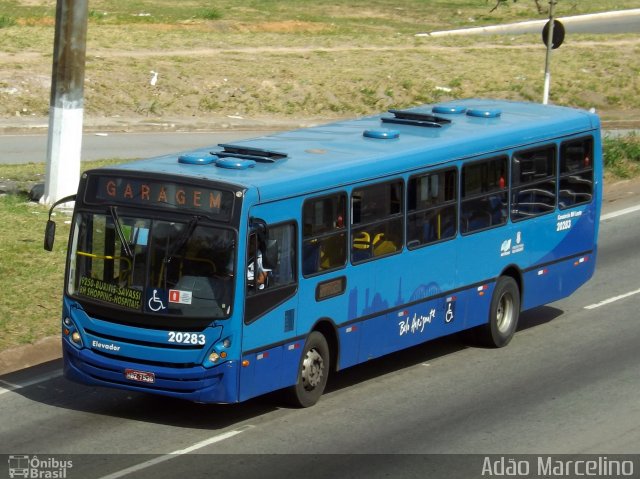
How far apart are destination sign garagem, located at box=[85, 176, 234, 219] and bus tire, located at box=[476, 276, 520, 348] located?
15.6 feet

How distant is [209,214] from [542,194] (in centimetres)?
574

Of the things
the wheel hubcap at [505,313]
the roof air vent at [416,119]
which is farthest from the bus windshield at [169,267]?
the wheel hubcap at [505,313]

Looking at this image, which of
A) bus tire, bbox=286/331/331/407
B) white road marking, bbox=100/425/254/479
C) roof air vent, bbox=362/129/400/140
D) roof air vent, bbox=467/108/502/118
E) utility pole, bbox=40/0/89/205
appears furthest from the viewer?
utility pole, bbox=40/0/89/205

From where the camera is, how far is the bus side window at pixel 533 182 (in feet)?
52.1

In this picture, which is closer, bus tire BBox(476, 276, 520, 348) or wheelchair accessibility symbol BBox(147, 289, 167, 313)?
wheelchair accessibility symbol BBox(147, 289, 167, 313)

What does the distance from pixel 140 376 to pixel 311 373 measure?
1.77 meters

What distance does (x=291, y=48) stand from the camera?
43.4 metres

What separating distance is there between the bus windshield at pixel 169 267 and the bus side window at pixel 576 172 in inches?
242

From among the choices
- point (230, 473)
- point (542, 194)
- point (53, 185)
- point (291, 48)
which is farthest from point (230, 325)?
point (291, 48)

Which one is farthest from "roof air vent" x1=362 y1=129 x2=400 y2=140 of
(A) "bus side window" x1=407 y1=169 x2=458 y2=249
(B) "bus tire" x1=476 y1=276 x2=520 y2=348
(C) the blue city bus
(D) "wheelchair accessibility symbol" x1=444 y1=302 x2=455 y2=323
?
(B) "bus tire" x1=476 y1=276 x2=520 y2=348

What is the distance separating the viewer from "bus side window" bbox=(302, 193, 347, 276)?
41.9ft

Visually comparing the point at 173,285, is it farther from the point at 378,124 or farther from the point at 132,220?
the point at 378,124

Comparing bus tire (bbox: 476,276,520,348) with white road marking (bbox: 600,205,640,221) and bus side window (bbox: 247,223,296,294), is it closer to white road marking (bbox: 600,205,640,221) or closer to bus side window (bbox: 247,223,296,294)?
bus side window (bbox: 247,223,296,294)

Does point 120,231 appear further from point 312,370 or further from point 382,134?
point 382,134
